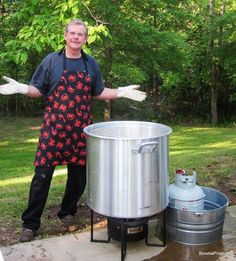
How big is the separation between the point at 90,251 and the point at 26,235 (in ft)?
1.84

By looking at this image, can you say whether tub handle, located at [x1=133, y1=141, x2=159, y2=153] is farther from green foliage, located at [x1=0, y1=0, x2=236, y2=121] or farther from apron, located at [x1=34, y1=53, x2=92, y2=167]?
green foliage, located at [x1=0, y1=0, x2=236, y2=121]

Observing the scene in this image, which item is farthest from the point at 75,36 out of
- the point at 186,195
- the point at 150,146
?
the point at 186,195

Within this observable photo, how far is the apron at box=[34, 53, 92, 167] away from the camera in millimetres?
3336

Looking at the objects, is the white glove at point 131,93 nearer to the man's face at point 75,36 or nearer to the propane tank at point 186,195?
the man's face at point 75,36

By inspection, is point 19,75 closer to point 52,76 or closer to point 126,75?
point 126,75

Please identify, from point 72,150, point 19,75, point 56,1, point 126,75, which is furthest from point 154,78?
point 72,150

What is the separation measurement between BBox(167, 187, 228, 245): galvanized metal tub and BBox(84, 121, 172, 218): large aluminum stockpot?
0.27 metres

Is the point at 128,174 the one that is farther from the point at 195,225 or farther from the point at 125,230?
the point at 195,225

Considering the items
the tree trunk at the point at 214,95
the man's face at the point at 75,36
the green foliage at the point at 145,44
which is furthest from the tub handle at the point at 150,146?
the tree trunk at the point at 214,95

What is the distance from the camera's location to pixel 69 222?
374 cm

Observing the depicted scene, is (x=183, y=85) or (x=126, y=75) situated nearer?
(x=126, y=75)

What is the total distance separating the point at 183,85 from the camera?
67.5ft

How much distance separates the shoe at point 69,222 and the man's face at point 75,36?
1.48 metres

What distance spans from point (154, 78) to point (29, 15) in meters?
15.1
